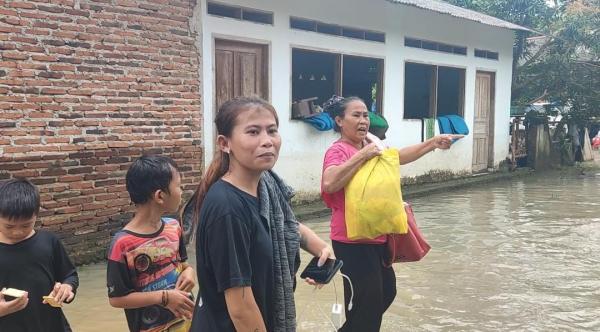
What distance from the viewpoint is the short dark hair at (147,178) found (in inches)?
104

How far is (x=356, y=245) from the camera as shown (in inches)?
126

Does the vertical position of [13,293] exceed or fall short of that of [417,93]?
it falls short

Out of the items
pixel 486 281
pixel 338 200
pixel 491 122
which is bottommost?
pixel 486 281

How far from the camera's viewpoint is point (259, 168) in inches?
78.4

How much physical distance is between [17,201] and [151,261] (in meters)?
0.60

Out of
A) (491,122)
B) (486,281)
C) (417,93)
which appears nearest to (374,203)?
(486,281)


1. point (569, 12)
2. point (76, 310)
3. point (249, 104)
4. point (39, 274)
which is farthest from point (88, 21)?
point (569, 12)

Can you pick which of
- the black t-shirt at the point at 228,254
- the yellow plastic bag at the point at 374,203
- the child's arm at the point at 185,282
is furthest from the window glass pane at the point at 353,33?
the black t-shirt at the point at 228,254

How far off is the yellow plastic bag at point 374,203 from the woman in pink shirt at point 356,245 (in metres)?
0.07

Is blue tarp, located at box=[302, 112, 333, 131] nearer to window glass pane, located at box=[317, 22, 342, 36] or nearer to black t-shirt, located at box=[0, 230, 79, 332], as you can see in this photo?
window glass pane, located at box=[317, 22, 342, 36]

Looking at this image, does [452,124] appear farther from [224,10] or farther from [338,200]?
[338,200]

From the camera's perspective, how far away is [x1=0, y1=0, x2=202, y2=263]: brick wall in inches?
216

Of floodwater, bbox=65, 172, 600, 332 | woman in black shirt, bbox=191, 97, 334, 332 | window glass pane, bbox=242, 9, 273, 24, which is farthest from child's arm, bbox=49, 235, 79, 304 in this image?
window glass pane, bbox=242, 9, 273, 24

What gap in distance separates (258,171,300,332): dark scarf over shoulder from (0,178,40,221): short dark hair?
3.53 ft
